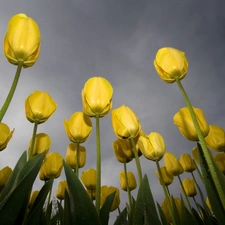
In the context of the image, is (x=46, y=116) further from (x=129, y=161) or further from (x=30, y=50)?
(x=129, y=161)

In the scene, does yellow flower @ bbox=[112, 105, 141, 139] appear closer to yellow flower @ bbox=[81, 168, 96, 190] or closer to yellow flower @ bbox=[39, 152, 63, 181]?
yellow flower @ bbox=[39, 152, 63, 181]

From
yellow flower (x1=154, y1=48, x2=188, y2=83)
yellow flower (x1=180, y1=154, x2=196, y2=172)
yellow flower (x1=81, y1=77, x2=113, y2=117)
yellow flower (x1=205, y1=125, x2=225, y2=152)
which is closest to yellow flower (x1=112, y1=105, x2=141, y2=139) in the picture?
yellow flower (x1=81, y1=77, x2=113, y2=117)

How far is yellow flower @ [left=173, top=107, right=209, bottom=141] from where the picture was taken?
69.6 inches

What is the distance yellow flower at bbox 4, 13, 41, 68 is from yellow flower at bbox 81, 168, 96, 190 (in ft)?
6.30

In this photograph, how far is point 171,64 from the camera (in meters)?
1.48

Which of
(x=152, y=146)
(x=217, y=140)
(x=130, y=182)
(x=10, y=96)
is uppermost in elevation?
(x=130, y=182)

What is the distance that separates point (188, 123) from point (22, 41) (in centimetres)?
127

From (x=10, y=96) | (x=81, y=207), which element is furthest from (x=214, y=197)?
(x=10, y=96)

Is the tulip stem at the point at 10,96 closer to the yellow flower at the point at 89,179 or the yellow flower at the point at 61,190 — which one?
the yellow flower at the point at 61,190

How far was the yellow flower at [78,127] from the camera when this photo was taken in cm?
192

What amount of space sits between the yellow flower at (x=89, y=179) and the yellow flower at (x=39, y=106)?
4.22 feet

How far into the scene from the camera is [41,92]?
2002 millimetres

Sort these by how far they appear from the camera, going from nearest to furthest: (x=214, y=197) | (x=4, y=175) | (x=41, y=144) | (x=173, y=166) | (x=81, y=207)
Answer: (x=81, y=207)
(x=214, y=197)
(x=41, y=144)
(x=4, y=175)
(x=173, y=166)

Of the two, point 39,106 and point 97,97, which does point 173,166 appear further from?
point 39,106
